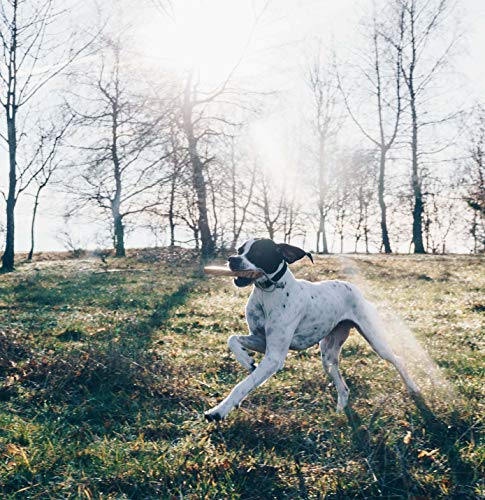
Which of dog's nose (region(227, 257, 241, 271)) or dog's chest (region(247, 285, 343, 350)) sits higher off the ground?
dog's nose (region(227, 257, 241, 271))

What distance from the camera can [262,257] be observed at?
512 centimetres

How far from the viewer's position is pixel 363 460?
12.7 feet

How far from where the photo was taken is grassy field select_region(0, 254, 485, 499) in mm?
3609

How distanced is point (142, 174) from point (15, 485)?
83.2 ft

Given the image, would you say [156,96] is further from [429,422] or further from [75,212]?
[429,422]

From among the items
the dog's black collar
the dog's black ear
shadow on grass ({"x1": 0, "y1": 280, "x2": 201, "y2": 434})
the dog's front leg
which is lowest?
shadow on grass ({"x1": 0, "y1": 280, "x2": 201, "y2": 434})

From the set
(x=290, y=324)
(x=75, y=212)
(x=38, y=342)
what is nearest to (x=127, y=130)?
(x=75, y=212)

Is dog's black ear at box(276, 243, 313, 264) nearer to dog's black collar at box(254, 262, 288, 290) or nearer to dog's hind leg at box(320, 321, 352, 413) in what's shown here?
dog's black collar at box(254, 262, 288, 290)

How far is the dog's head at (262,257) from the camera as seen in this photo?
505cm

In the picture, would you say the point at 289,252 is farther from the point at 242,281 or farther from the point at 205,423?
the point at 205,423

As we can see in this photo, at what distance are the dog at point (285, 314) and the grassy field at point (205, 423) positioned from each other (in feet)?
1.39

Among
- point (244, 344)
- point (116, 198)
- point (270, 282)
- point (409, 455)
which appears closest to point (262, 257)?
point (270, 282)

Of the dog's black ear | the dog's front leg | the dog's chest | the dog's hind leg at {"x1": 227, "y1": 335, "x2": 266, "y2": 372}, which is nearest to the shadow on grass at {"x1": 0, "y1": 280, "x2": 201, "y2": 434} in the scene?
the dog's hind leg at {"x1": 227, "y1": 335, "x2": 266, "y2": 372}

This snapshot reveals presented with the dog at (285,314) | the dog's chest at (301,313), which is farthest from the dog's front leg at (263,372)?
the dog's chest at (301,313)
